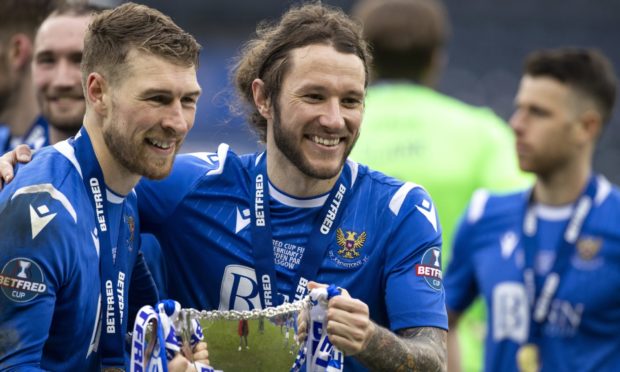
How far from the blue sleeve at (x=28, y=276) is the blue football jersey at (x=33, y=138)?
86.9 inches

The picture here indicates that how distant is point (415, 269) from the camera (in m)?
4.77

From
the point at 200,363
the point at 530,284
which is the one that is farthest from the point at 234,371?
the point at 530,284

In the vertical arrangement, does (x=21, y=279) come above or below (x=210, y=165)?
below

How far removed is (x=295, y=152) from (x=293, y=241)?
0.35 metres

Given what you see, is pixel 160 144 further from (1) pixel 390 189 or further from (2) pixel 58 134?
(2) pixel 58 134

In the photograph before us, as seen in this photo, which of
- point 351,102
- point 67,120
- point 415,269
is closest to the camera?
point 415,269

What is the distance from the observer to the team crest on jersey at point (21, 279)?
13.9 ft

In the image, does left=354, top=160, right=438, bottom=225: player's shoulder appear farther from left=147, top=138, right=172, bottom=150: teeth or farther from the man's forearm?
left=147, top=138, right=172, bottom=150: teeth

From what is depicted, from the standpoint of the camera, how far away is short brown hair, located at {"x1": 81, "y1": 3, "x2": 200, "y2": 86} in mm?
4531

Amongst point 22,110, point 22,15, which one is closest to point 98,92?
point 22,110

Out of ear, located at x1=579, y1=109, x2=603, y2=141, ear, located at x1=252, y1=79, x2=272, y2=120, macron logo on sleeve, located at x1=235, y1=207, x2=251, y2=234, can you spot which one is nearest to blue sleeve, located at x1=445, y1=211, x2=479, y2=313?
ear, located at x1=579, y1=109, x2=603, y2=141

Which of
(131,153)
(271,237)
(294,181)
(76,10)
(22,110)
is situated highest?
(76,10)

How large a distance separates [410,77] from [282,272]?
3323mm

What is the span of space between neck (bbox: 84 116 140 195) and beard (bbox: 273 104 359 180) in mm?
636
